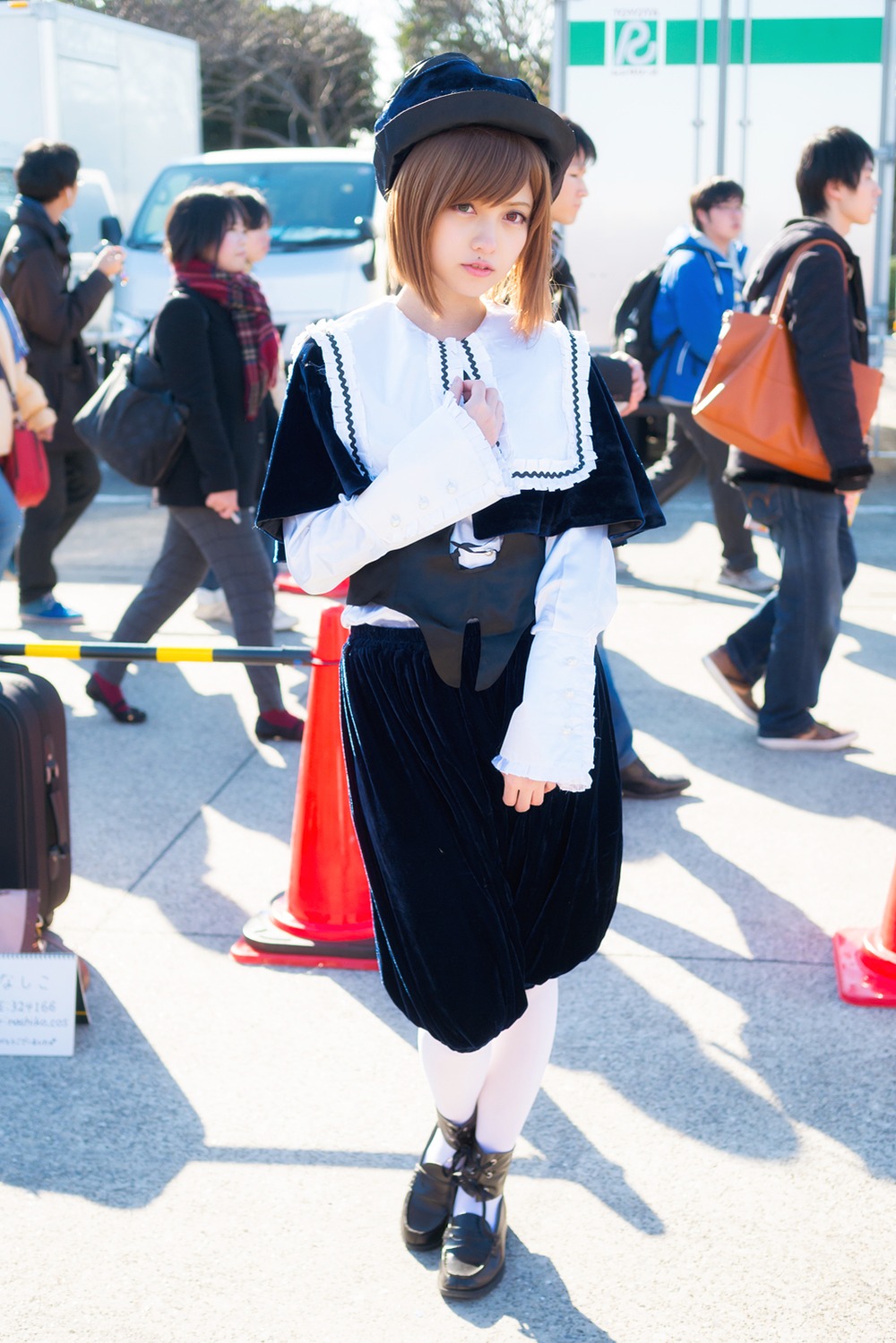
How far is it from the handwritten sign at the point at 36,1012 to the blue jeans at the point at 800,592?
276 centimetres

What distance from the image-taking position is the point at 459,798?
2.21m

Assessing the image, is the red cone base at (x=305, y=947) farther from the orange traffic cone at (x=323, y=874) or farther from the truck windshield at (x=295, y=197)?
the truck windshield at (x=295, y=197)

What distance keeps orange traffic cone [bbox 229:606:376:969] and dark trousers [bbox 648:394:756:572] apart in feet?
11.7

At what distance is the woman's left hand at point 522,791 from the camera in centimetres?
213

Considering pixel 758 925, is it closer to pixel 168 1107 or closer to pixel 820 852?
pixel 820 852

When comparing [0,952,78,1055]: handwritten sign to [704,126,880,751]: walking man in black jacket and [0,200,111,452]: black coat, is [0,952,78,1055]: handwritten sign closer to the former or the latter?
[704,126,880,751]: walking man in black jacket

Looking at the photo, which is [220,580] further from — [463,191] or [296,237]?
[296,237]

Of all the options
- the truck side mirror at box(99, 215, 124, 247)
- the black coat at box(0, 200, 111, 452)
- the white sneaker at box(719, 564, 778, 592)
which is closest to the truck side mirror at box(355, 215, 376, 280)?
the truck side mirror at box(99, 215, 124, 247)

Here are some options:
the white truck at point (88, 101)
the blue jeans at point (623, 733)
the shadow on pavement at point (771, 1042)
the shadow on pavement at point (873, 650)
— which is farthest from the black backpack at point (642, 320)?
the white truck at point (88, 101)

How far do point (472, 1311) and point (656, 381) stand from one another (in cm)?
541

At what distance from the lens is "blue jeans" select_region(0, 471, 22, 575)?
459 cm

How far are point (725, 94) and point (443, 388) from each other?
8.44 meters

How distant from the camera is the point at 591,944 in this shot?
2338mm

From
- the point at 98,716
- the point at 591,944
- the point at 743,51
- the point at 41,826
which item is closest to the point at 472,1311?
the point at 591,944
